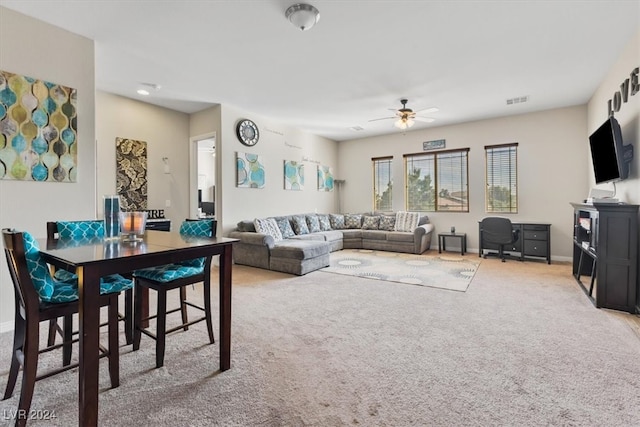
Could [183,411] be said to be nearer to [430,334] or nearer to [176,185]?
[430,334]

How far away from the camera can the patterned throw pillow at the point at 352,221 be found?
750 cm

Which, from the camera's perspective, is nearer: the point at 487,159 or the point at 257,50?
the point at 257,50

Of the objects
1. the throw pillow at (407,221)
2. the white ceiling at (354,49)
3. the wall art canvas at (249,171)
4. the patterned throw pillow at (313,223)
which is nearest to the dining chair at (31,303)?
the white ceiling at (354,49)

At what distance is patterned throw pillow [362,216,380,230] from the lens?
726cm

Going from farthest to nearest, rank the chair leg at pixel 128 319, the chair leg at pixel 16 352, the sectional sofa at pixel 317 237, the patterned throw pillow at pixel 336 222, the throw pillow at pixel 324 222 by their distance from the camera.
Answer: the patterned throw pillow at pixel 336 222, the throw pillow at pixel 324 222, the sectional sofa at pixel 317 237, the chair leg at pixel 128 319, the chair leg at pixel 16 352

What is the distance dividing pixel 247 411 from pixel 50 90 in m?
3.35

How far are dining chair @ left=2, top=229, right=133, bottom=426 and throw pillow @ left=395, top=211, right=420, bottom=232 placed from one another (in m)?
5.88

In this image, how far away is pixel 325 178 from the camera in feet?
26.1

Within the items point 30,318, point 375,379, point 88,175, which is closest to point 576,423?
point 375,379

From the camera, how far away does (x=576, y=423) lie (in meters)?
1.52

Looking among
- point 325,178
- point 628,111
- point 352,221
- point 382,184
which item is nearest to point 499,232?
point 628,111

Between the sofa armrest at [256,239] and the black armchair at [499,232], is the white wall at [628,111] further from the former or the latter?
the sofa armrest at [256,239]

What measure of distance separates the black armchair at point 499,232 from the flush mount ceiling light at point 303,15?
4.67 metres

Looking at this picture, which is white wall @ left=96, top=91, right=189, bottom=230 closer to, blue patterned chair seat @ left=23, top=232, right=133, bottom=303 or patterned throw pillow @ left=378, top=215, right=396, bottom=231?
blue patterned chair seat @ left=23, top=232, right=133, bottom=303
